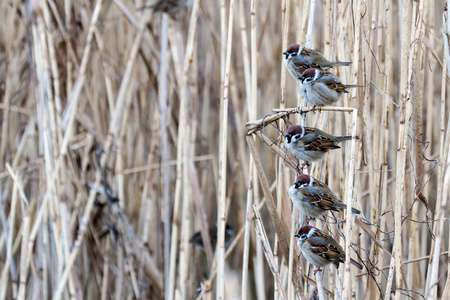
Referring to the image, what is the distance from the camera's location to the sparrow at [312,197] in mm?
1504

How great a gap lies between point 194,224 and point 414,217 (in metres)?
1.66

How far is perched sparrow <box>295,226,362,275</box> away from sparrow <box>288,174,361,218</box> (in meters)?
0.05

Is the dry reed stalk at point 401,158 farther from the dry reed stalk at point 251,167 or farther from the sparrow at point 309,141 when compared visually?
the dry reed stalk at point 251,167

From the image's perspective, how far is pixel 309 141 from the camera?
4.94 ft

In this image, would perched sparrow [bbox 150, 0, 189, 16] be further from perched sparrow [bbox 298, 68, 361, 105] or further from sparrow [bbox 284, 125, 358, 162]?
sparrow [bbox 284, 125, 358, 162]

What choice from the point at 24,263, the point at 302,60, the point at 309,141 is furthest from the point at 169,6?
the point at 309,141

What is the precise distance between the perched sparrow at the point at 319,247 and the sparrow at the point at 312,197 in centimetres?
5

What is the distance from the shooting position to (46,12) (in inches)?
100

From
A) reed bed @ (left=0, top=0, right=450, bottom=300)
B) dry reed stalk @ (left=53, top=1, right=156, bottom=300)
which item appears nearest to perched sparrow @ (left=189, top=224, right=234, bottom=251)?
reed bed @ (left=0, top=0, right=450, bottom=300)

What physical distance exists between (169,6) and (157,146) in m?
0.74

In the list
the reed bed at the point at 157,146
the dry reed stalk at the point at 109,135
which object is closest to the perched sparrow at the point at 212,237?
the reed bed at the point at 157,146

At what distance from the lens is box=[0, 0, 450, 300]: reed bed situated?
1930mm

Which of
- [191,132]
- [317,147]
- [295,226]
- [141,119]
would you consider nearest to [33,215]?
[141,119]

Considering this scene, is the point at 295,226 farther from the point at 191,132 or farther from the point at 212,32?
the point at 212,32
